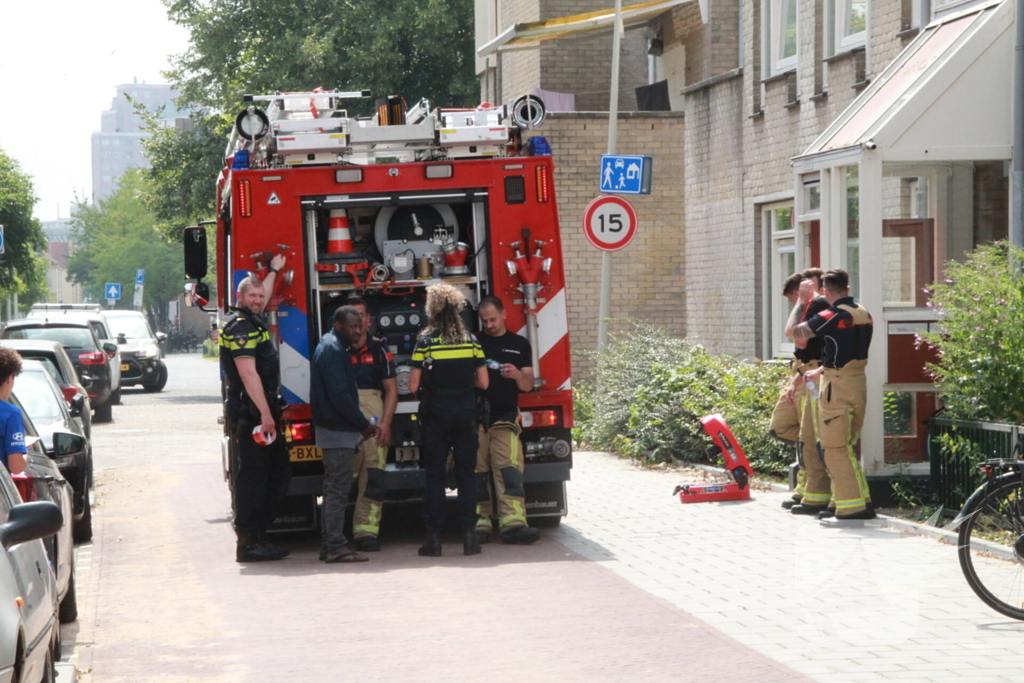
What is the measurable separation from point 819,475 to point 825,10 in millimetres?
6350

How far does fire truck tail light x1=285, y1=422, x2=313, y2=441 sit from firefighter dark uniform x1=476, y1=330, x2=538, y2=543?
1203 mm

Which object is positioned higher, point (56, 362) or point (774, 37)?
point (774, 37)

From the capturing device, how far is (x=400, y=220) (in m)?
10.7

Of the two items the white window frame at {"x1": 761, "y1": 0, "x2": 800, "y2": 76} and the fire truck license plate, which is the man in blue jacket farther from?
the white window frame at {"x1": 761, "y1": 0, "x2": 800, "y2": 76}

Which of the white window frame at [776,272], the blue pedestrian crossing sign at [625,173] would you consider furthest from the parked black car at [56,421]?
the white window frame at [776,272]

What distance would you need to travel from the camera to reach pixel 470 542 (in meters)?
9.95

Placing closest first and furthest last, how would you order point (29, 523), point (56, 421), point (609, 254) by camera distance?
point (29, 523) < point (56, 421) < point (609, 254)

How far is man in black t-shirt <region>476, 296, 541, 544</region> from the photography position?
403 inches

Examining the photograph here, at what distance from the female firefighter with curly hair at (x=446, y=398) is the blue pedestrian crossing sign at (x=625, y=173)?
276 inches

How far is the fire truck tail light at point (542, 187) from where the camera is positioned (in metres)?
10.5

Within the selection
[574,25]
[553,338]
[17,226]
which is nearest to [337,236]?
[553,338]

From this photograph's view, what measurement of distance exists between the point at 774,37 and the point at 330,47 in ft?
60.0

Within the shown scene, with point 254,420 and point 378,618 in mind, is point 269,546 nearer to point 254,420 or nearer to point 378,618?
point 254,420

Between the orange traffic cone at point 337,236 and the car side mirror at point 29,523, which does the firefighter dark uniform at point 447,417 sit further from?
the car side mirror at point 29,523
